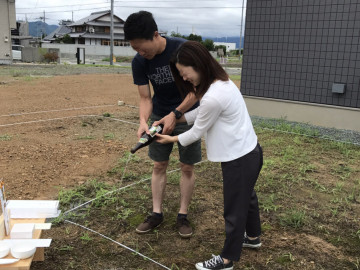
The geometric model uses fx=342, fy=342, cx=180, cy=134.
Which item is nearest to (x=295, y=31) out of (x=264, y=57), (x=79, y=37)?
(x=264, y=57)

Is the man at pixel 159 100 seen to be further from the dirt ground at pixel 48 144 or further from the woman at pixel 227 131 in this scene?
the dirt ground at pixel 48 144

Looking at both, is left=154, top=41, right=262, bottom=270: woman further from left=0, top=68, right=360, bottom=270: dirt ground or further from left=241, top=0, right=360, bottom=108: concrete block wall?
left=241, top=0, right=360, bottom=108: concrete block wall

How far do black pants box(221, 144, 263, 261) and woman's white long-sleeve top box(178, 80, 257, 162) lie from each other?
0.17ft

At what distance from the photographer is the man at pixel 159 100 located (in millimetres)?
2135

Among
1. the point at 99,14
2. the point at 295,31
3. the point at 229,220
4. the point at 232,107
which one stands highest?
the point at 99,14

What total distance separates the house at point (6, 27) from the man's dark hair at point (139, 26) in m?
21.6

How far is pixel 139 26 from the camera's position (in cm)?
209

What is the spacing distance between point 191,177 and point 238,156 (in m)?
0.73

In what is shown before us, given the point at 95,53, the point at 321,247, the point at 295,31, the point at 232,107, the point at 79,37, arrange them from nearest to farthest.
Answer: the point at 232,107 < the point at 321,247 < the point at 295,31 < the point at 95,53 < the point at 79,37

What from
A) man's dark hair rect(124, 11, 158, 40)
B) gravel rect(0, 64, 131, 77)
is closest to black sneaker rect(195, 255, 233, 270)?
man's dark hair rect(124, 11, 158, 40)

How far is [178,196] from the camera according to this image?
3141 mm

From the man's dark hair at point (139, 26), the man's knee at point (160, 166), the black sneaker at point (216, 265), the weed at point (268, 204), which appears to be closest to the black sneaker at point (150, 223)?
the man's knee at point (160, 166)

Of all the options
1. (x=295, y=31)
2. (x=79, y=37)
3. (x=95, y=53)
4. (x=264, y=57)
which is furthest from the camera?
(x=79, y=37)

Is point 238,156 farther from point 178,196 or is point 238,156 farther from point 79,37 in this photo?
point 79,37
